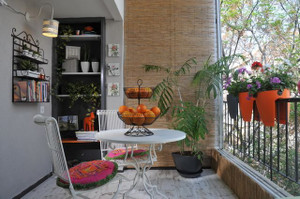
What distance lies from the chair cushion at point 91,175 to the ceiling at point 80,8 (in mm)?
1974

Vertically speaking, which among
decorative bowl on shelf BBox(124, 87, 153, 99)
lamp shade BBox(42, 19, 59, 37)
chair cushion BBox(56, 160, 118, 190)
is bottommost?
chair cushion BBox(56, 160, 118, 190)

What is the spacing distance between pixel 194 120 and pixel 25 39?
86.6 inches

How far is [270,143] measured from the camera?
6.14 ft

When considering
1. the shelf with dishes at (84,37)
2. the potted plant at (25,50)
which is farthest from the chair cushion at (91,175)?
the shelf with dishes at (84,37)

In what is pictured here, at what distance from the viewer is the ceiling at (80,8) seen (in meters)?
2.70

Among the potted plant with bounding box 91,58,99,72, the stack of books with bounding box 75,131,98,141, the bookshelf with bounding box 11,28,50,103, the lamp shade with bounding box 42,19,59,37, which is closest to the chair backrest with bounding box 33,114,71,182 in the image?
the bookshelf with bounding box 11,28,50,103

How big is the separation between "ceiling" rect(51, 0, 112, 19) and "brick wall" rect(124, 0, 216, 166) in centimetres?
48

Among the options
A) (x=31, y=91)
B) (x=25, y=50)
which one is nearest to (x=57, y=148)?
(x=31, y=91)

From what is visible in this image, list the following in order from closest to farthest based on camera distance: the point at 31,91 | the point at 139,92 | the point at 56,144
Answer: the point at 56,144 → the point at 139,92 → the point at 31,91

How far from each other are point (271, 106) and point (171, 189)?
4.73ft

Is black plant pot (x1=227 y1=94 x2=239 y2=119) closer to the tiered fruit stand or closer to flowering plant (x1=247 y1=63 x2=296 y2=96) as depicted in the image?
flowering plant (x1=247 y1=63 x2=296 y2=96)

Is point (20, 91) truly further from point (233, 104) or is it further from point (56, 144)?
point (233, 104)

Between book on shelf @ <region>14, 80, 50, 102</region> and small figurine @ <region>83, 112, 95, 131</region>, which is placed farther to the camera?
small figurine @ <region>83, 112, 95, 131</region>

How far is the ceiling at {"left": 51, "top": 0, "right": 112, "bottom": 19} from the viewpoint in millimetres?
2697
